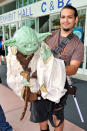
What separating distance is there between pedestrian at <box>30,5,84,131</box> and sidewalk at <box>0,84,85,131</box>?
0.93 m

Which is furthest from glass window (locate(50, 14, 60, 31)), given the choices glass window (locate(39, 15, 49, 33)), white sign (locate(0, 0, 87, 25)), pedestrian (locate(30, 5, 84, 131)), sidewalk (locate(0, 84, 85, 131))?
pedestrian (locate(30, 5, 84, 131))

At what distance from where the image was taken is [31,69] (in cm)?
125

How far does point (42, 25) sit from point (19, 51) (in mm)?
6361

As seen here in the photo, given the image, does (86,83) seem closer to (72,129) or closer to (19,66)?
Answer: (72,129)

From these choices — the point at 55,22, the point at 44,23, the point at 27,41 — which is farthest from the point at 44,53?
the point at 44,23

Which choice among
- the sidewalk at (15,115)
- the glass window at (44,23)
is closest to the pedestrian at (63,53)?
the sidewalk at (15,115)

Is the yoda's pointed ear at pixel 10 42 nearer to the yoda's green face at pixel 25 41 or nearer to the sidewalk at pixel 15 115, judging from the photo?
the yoda's green face at pixel 25 41

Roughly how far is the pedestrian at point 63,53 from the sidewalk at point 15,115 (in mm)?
928

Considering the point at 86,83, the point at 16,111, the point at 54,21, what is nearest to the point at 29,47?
the point at 16,111

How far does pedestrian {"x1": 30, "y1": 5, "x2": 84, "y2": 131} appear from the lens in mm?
1336

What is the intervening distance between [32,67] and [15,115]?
1866 mm

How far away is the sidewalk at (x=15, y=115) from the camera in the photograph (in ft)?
7.94

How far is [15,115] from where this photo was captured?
282cm

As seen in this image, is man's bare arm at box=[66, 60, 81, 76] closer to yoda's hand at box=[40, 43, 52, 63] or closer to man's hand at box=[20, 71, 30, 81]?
yoda's hand at box=[40, 43, 52, 63]
